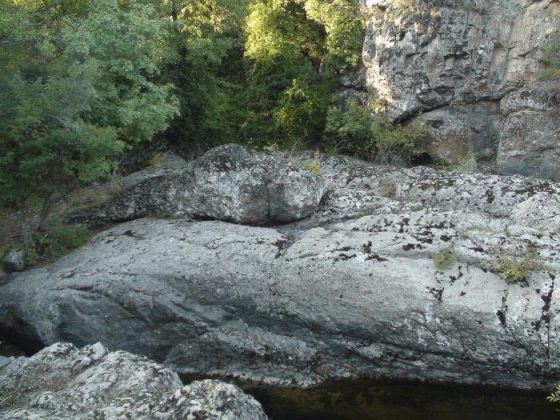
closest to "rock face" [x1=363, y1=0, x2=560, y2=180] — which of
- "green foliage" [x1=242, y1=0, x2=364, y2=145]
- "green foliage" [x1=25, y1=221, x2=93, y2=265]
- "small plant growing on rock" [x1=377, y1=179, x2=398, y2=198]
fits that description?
"green foliage" [x1=242, y1=0, x2=364, y2=145]

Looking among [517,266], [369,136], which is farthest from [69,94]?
[369,136]

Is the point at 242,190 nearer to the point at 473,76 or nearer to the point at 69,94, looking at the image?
the point at 69,94

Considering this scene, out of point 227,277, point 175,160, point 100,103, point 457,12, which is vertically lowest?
point 227,277

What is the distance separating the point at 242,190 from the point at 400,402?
6206 mm

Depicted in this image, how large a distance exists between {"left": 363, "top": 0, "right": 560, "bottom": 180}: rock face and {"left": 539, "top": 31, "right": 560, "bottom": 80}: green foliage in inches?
10.3

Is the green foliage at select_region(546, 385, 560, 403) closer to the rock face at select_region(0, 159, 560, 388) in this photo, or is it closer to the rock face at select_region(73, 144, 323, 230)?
the rock face at select_region(0, 159, 560, 388)

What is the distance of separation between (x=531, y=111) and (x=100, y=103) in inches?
534

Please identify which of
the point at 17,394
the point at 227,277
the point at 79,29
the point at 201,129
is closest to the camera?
the point at 17,394

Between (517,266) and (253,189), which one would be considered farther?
(253,189)

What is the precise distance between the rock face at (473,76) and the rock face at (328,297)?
5360mm

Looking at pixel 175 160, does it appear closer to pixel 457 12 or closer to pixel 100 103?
pixel 100 103

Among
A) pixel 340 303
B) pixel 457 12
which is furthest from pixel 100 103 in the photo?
pixel 457 12

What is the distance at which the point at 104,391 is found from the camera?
7320 millimetres

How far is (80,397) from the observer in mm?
7191
